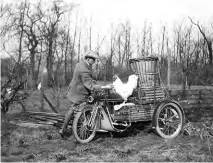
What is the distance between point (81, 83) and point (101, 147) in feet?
3.86

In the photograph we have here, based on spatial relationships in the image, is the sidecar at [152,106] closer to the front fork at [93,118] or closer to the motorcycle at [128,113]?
the motorcycle at [128,113]

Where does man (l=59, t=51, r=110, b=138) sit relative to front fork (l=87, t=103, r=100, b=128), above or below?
above

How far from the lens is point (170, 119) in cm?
531

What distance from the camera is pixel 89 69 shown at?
510cm

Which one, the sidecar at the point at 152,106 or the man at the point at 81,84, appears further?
the sidecar at the point at 152,106

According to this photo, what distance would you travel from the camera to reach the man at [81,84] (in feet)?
16.3

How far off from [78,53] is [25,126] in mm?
14377

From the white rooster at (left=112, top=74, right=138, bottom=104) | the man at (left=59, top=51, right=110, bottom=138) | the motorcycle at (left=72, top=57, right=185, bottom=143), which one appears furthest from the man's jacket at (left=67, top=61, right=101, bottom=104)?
the white rooster at (left=112, top=74, right=138, bottom=104)

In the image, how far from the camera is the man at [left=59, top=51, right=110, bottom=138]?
4.98 meters

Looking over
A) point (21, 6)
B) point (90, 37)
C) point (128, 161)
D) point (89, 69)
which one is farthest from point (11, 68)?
point (90, 37)

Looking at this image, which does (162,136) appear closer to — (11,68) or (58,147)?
(58,147)

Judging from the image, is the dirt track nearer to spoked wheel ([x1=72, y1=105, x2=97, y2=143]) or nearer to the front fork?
spoked wheel ([x1=72, y1=105, x2=97, y2=143])

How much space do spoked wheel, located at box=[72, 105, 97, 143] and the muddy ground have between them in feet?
0.42

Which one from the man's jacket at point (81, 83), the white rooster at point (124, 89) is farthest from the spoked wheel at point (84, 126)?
the white rooster at point (124, 89)
